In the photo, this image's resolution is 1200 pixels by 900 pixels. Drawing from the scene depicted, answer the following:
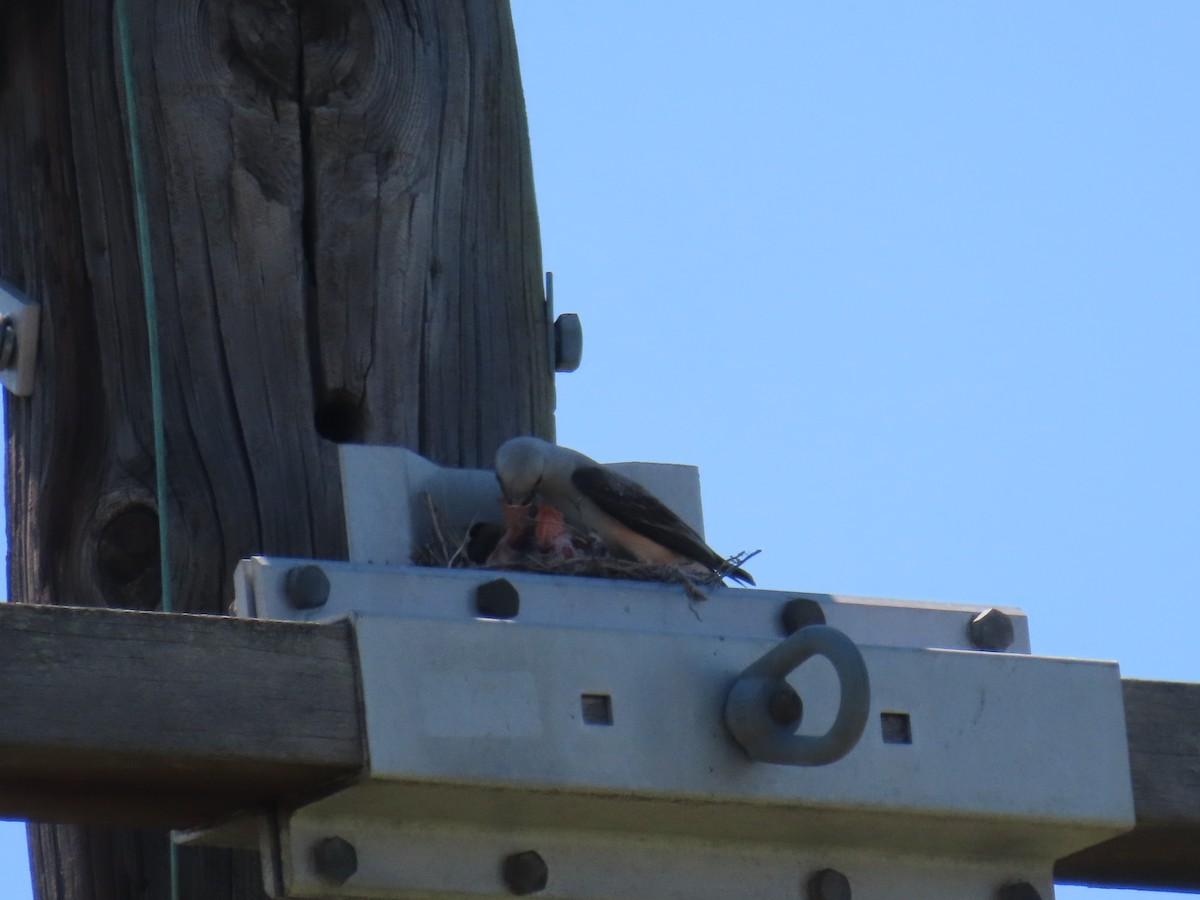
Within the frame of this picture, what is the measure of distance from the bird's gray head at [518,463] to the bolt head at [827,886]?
36.3 inches

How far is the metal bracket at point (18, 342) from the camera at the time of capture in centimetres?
351

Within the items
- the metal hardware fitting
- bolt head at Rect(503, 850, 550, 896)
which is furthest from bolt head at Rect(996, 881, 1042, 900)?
bolt head at Rect(503, 850, 550, 896)

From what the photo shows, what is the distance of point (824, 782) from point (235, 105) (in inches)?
61.1

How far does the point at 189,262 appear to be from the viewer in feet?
11.2

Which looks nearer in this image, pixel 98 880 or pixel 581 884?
pixel 581 884

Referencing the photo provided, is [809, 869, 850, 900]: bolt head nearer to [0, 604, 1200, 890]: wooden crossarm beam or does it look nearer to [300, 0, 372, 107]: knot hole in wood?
[0, 604, 1200, 890]: wooden crossarm beam

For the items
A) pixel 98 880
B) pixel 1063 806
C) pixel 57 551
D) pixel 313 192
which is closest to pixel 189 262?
pixel 313 192

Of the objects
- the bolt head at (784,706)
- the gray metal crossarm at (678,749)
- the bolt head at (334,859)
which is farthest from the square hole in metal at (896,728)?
the bolt head at (334,859)

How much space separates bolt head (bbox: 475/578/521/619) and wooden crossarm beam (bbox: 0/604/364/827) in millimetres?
264

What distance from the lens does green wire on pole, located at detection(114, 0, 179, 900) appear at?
3.21m

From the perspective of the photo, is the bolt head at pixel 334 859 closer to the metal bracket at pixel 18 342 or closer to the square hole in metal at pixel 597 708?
the square hole in metal at pixel 597 708

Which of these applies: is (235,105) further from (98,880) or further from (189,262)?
(98,880)

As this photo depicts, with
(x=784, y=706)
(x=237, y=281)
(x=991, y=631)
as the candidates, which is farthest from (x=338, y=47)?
(x=784, y=706)

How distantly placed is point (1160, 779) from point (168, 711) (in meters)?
1.34
